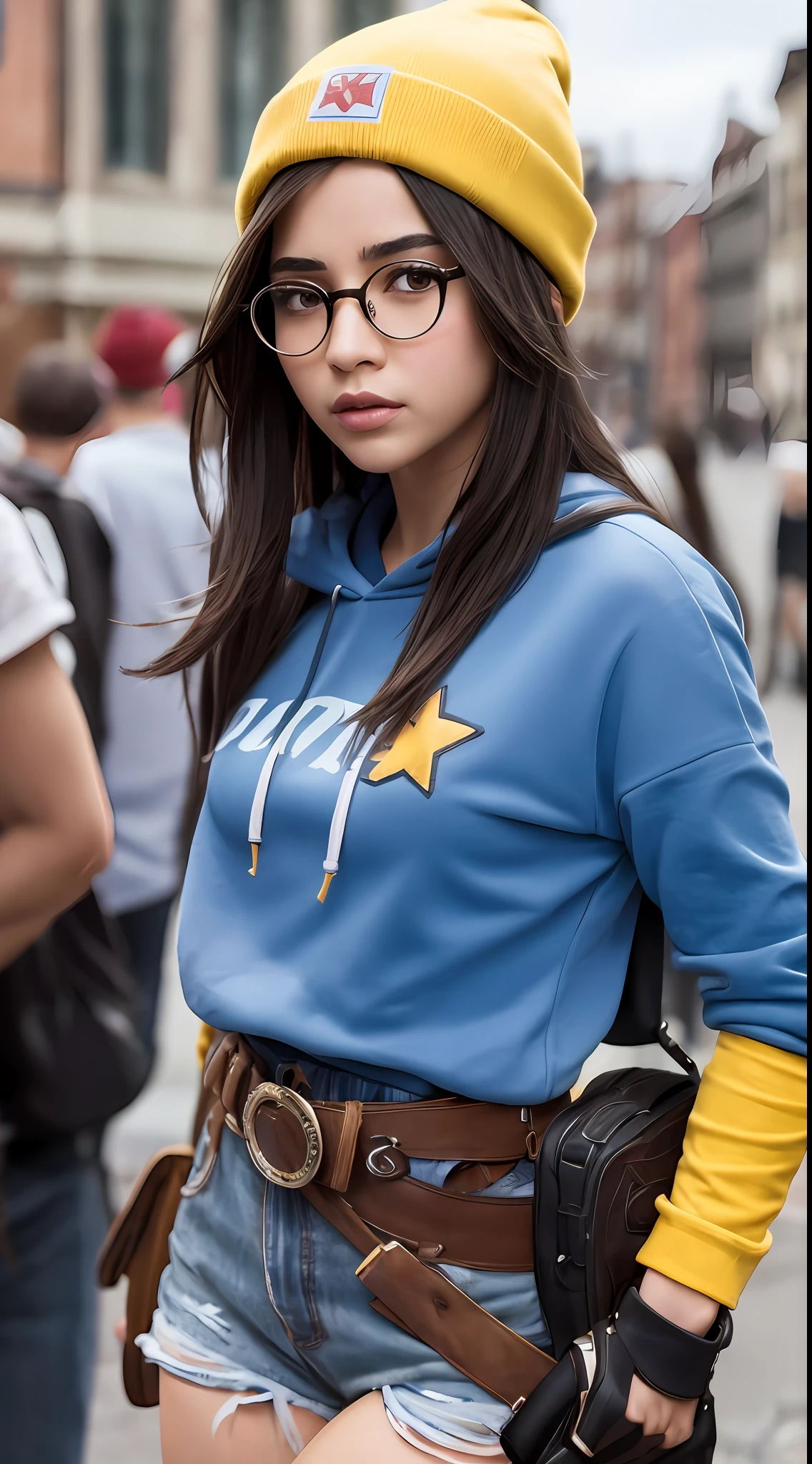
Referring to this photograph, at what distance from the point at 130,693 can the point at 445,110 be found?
2322 millimetres

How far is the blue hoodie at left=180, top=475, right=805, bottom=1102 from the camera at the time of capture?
1.09 m

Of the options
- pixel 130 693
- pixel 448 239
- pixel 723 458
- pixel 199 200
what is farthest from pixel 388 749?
pixel 199 200

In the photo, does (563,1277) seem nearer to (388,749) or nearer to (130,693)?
(388,749)

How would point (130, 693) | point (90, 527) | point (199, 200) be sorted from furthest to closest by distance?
point (199, 200), point (130, 693), point (90, 527)

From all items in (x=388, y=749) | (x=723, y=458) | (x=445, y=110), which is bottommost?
(x=388, y=749)

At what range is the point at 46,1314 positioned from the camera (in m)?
2.05

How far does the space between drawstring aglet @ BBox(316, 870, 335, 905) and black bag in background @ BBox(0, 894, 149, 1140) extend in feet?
2.97

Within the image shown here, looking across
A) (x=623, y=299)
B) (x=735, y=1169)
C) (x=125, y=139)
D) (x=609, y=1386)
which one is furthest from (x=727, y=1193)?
(x=125, y=139)

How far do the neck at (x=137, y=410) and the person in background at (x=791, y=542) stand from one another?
221 centimetres

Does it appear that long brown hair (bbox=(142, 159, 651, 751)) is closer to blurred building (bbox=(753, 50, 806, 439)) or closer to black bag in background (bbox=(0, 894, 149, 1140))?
black bag in background (bbox=(0, 894, 149, 1140))

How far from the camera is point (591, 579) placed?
44.5 inches

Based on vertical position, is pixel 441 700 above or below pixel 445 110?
below

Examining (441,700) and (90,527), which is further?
(90,527)

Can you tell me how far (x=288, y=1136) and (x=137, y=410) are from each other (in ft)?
9.50
